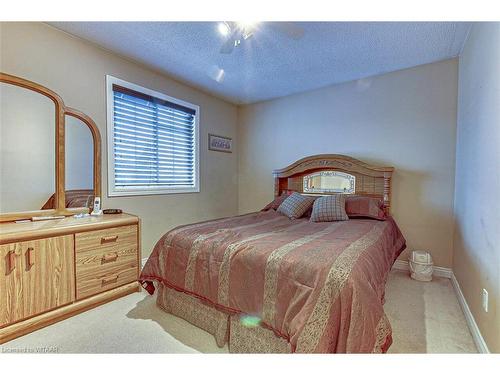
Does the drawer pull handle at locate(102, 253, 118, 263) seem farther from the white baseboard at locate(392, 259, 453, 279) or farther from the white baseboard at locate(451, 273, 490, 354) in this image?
the white baseboard at locate(392, 259, 453, 279)

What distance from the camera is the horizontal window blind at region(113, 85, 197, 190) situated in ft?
9.29

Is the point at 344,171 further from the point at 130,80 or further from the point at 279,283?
the point at 130,80

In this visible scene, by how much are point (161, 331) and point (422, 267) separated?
8.98 ft

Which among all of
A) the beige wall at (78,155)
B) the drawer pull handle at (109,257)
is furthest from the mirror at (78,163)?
the drawer pull handle at (109,257)

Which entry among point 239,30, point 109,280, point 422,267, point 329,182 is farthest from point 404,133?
point 109,280

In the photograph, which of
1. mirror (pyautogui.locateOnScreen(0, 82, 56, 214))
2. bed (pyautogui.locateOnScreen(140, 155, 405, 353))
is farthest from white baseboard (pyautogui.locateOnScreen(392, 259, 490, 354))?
mirror (pyautogui.locateOnScreen(0, 82, 56, 214))

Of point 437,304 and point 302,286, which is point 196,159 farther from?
point 437,304

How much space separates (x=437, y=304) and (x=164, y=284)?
244 centimetres

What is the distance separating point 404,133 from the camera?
3027mm

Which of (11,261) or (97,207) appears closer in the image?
(11,261)

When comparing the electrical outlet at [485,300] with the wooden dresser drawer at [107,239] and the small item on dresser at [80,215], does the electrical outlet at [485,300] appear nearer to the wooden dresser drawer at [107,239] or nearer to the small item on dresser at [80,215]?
the wooden dresser drawer at [107,239]

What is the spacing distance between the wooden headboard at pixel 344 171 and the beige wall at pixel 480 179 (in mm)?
726

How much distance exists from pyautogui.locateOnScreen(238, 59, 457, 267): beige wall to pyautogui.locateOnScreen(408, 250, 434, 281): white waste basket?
0.27 m

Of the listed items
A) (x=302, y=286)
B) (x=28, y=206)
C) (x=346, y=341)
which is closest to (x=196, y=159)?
(x=28, y=206)
